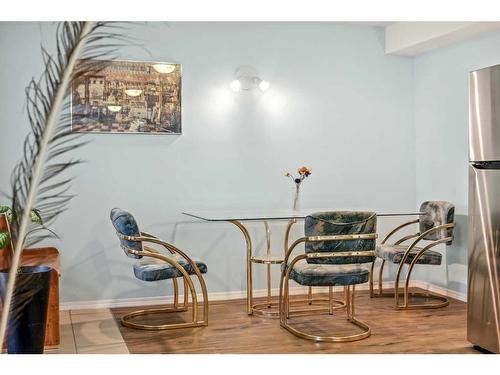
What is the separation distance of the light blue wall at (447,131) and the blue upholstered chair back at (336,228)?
174 cm

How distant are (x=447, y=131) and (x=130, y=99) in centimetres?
275

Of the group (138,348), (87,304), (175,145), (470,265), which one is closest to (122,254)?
(87,304)

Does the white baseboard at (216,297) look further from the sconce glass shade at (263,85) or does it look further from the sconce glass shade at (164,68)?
the sconce glass shade at (164,68)

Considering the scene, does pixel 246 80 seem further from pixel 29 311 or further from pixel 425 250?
pixel 29 311

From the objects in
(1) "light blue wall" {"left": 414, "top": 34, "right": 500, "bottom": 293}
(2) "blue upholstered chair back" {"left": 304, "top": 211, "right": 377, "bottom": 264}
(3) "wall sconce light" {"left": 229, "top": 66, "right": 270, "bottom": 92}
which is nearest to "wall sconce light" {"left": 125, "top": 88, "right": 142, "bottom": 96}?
(3) "wall sconce light" {"left": 229, "top": 66, "right": 270, "bottom": 92}

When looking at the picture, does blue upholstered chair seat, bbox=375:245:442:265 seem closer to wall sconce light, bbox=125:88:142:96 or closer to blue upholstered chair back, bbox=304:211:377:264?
blue upholstered chair back, bbox=304:211:377:264

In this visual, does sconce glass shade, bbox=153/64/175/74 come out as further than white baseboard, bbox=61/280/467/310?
Yes

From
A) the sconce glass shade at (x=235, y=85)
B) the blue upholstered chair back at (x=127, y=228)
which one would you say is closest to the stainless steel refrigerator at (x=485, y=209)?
the blue upholstered chair back at (x=127, y=228)

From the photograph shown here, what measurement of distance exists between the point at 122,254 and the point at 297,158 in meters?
1.74

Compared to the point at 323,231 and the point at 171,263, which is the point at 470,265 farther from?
the point at 171,263

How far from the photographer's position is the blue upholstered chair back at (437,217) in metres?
5.38

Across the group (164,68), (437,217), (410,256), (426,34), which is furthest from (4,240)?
(426,34)

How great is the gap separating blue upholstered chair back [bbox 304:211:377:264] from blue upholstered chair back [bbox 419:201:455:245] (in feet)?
4.64

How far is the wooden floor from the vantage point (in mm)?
4074
